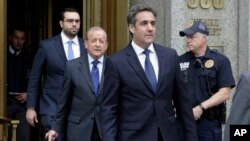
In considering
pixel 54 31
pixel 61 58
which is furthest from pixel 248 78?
pixel 54 31

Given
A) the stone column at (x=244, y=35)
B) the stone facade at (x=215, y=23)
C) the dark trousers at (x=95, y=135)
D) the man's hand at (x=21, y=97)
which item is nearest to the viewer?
the dark trousers at (x=95, y=135)

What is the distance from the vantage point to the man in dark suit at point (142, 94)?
5.38 m

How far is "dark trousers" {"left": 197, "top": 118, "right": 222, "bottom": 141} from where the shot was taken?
23.2ft

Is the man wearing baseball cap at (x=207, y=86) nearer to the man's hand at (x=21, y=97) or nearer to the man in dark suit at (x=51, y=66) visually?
the man in dark suit at (x=51, y=66)

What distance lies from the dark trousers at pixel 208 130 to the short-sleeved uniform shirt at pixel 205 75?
22 centimetres

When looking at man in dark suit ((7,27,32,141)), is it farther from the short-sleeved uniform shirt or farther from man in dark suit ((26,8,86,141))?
the short-sleeved uniform shirt

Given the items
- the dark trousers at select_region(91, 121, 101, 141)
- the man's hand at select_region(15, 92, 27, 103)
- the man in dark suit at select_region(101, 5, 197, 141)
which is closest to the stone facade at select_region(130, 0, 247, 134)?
the man's hand at select_region(15, 92, 27, 103)

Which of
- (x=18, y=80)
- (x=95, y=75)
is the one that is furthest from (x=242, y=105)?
(x=18, y=80)

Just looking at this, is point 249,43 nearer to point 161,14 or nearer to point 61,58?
point 161,14

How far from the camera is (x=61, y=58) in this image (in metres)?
7.88

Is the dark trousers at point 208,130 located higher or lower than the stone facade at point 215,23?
lower

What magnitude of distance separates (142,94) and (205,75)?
1.88 meters

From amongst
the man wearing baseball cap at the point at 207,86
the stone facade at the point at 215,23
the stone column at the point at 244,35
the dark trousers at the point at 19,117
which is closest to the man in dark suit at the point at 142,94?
the man wearing baseball cap at the point at 207,86

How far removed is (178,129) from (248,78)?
1694 millimetres
